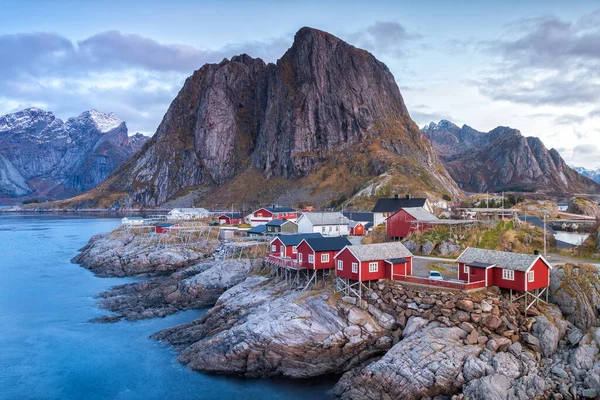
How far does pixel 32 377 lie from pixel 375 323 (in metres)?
26.3

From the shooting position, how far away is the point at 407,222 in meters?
56.4

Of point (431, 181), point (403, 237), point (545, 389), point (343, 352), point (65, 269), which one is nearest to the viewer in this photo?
point (545, 389)

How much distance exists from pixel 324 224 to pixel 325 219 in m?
1.21

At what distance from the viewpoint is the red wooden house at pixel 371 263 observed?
3653 centimetres

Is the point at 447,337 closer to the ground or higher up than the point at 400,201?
closer to the ground

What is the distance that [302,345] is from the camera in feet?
107

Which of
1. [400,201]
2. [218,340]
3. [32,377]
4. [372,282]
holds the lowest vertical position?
[32,377]

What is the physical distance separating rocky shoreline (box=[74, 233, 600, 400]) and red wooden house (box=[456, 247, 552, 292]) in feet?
4.25

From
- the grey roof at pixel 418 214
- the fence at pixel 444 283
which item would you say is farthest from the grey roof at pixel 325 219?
the fence at pixel 444 283

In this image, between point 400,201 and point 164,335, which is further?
point 400,201

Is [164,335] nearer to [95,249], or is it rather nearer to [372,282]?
[372,282]

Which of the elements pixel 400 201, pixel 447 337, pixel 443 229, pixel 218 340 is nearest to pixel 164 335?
pixel 218 340

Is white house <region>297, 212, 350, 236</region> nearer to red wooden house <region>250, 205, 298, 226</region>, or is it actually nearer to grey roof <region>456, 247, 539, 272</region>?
red wooden house <region>250, 205, 298, 226</region>

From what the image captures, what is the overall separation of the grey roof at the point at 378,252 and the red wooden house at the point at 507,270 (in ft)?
17.2
